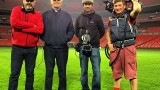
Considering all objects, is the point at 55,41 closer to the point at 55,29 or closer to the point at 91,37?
the point at 55,29

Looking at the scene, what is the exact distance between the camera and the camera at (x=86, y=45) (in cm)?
483

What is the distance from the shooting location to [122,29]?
3910mm

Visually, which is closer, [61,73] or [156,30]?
[61,73]

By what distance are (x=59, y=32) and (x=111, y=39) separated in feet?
3.57

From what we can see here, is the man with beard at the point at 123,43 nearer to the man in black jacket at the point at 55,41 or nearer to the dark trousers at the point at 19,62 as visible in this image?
the man in black jacket at the point at 55,41

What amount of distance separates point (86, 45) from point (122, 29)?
1.16m

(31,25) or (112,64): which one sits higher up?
(31,25)

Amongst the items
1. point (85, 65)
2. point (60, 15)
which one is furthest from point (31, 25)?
point (85, 65)

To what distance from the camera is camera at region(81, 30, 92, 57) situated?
4828mm

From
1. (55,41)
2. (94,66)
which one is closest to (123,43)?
(94,66)

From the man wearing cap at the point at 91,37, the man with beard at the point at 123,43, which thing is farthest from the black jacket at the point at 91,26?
the man with beard at the point at 123,43

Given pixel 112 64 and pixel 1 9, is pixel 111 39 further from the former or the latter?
pixel 1 9

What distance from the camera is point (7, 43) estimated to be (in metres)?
28.6

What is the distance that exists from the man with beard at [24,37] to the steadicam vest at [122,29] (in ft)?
4.79
